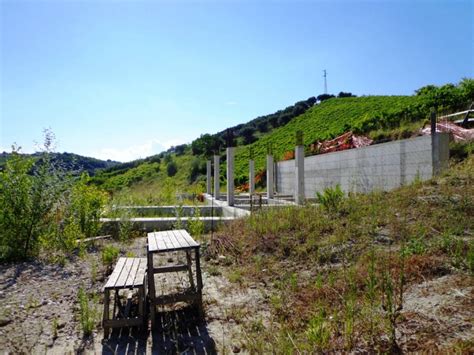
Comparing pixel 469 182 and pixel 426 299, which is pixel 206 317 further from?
pixel 469 182

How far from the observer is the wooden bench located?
10.0 feet

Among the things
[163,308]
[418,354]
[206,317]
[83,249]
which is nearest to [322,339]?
[418,354]

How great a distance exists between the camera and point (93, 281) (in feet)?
14.8

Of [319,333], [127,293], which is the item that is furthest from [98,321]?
[319,333]

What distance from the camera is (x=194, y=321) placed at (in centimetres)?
329

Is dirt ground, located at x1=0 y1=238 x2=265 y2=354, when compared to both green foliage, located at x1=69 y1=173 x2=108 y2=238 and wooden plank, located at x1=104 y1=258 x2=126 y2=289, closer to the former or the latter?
wooden plank, located at x1=104 y1=258 x2=126 y2=289

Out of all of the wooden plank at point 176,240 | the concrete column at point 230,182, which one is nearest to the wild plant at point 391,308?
the wooden plank at point 176,240

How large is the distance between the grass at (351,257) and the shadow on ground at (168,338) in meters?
0.48

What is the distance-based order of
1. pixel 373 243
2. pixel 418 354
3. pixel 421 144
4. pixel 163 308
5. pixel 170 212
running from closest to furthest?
pixel 418 354 < pixel 163 308 < pixel 373 243 < pixel 421 144 < pixel 170 212

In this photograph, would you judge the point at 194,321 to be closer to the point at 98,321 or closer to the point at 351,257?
the point at 98,321

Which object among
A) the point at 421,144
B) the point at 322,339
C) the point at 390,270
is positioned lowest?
the point at 322,339

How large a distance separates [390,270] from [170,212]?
24.6ft

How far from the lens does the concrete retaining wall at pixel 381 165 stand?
22.8 ft

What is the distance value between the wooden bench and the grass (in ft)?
3.69
